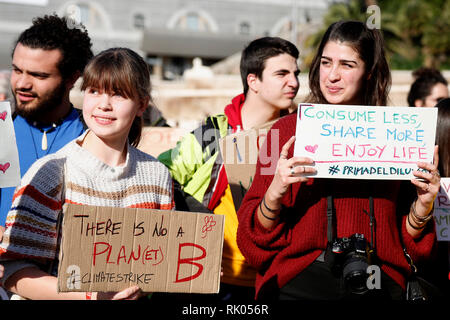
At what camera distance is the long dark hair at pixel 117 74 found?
8.50ft

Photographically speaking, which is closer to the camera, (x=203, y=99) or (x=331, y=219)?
(x=331, y=219)

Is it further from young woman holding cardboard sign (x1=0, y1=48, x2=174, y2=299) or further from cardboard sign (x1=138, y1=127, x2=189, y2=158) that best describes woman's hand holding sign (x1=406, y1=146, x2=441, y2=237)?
cardboard sign (x1=138, y1=127, x2=189, y2=158)

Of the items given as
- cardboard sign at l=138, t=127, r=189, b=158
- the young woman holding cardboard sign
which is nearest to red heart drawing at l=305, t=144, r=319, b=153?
the young woman holding cardboard sign

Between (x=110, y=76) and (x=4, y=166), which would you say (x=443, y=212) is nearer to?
(x=110, y=76)

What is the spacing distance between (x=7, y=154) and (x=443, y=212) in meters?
2.28

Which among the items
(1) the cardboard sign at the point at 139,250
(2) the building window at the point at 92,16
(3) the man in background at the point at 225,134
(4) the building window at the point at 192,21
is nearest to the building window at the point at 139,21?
(4) the building window at the point at 192,21

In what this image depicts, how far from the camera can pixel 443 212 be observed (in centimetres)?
319

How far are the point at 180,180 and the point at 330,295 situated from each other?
127 centimetres

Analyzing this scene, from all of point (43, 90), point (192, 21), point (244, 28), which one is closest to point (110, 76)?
point (43, 90)

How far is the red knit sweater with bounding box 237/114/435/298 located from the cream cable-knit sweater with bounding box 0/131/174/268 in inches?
18.5

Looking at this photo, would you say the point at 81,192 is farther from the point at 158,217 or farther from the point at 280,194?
the point at 280,194

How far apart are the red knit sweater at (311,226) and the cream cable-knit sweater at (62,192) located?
47cm
